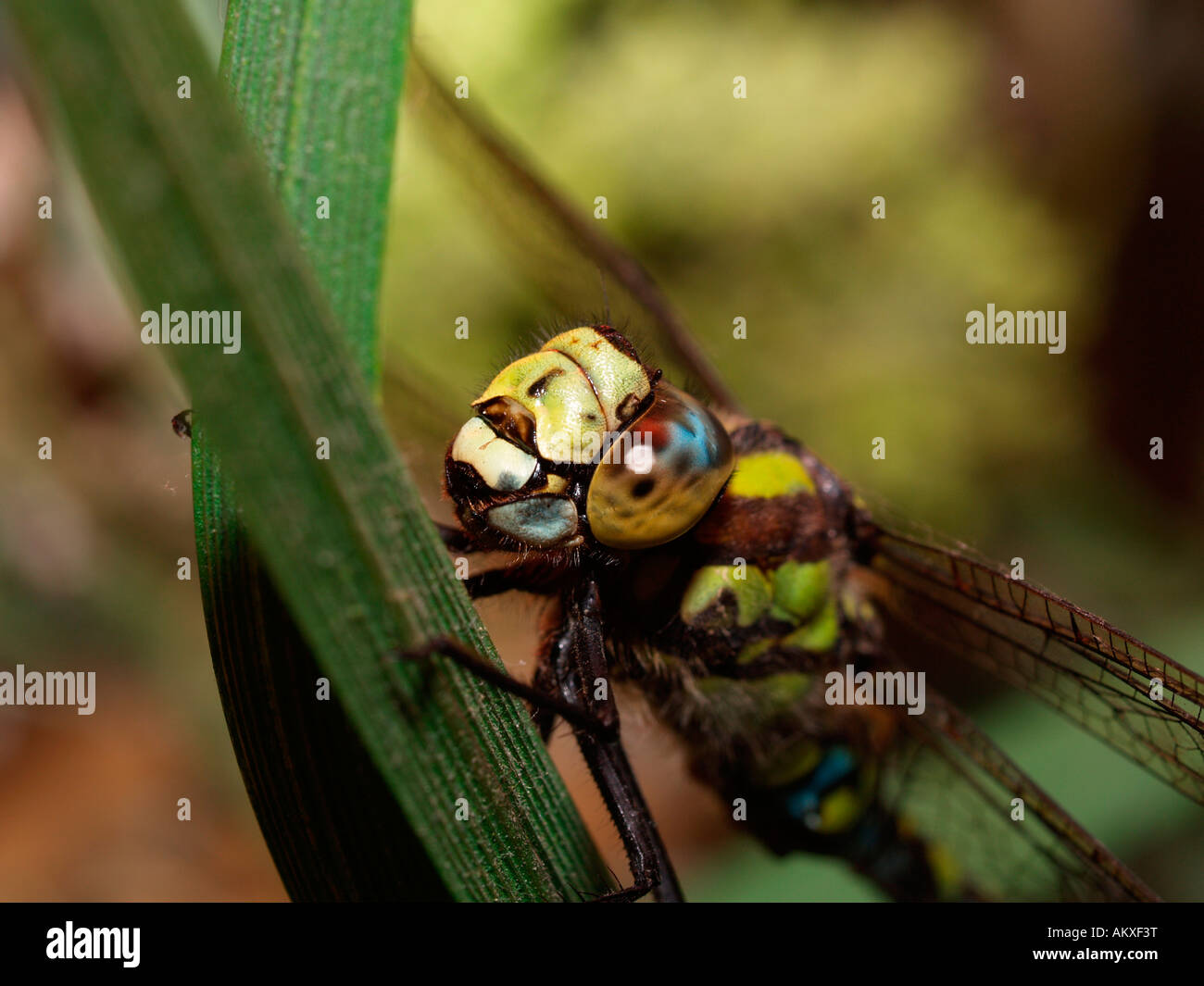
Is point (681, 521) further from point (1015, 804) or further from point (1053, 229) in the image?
point (1053, 229)

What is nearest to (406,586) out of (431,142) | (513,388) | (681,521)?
(513,388)

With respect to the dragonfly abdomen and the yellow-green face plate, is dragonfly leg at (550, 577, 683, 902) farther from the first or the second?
the dragonfly abdomen

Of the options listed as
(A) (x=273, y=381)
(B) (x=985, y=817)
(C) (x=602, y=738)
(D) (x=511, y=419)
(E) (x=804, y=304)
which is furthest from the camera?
(E) (x=804, y=304)

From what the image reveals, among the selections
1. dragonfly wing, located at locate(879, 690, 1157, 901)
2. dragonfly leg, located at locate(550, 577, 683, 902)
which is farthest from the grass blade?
dragonfly wing, located at locate(879, 690, 1157, 901)

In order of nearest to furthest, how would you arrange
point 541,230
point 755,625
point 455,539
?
point 455,539
point 755,625
point 541,230

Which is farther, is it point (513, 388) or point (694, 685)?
point (694, 685)

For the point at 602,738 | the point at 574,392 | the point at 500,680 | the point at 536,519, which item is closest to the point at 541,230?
the point at 574,392

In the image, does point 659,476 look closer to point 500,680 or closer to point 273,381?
point 500,680
